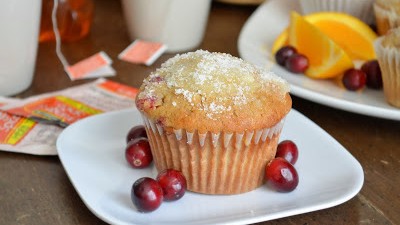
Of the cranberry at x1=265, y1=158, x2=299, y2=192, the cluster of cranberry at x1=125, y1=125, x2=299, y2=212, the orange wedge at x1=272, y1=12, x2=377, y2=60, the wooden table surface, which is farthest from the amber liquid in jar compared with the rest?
the cranberry at x1=265, y1=158, x2=299, y2=192

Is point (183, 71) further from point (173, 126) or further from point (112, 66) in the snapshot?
point (112, 66)

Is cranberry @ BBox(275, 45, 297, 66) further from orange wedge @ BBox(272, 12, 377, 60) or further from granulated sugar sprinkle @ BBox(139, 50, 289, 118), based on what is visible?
granulated sugar sprinkle @ BBox(139, 50, 289, 118)

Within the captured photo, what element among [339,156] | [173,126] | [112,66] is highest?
[173,126]

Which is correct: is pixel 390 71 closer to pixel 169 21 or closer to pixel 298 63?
pixel 298 63

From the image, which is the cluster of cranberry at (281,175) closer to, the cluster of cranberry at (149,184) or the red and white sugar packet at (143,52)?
the cluster of cranberry at (149,184)

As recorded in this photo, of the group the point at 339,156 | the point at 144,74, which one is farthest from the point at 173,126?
the point at 144,74
